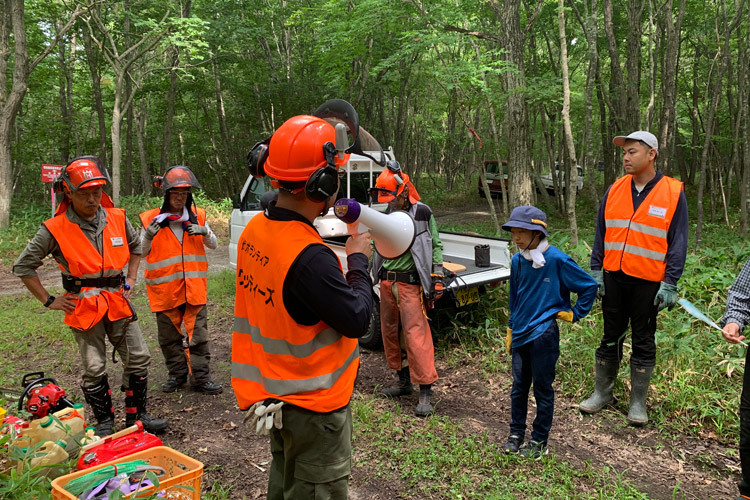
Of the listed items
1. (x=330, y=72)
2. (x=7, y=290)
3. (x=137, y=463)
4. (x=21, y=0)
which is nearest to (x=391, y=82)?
(x=330, y=72)

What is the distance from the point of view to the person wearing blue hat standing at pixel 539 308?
3.49 metres

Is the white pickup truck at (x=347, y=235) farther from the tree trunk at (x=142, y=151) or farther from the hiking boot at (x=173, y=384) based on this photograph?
the tree trunk at (x=142, y=151)

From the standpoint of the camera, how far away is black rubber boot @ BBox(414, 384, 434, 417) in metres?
4.43

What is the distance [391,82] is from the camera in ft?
55.0

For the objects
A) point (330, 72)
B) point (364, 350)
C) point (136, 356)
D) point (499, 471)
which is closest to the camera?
point (499, 471)

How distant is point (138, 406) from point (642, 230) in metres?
4.26

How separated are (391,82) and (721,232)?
420 inches

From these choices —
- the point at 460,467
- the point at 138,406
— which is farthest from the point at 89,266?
the point at 460,467

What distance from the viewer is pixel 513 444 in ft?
12.2

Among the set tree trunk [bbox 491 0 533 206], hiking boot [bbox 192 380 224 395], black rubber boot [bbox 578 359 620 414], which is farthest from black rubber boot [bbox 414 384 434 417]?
tree trunk [bbox 491 0 533 206]

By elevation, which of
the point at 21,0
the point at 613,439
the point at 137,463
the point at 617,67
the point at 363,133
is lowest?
the point at 613,439

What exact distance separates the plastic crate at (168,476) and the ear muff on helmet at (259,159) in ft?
5.30

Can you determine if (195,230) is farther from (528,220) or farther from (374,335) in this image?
(528,220)

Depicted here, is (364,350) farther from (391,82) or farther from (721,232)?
(391,82)
